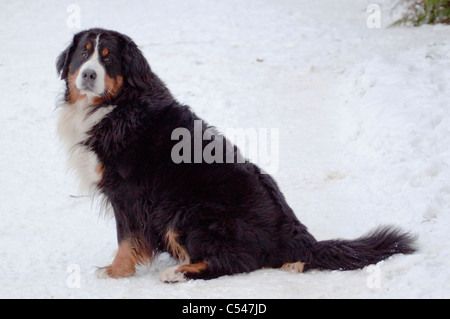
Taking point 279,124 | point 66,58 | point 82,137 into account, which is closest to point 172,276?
point 82,137

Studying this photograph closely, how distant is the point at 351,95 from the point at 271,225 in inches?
170

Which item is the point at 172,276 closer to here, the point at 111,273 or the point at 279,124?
the point at 111,273

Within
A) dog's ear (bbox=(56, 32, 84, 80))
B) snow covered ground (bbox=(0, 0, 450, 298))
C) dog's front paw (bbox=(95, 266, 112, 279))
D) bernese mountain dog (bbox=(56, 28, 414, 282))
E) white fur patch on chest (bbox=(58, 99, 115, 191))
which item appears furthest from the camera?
dog's ear (bbox=(56, 32, 84, 80))

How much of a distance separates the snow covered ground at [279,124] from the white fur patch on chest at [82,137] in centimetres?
61

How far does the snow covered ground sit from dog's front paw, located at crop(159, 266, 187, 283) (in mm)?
63

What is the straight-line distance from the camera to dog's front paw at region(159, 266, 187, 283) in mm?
3916

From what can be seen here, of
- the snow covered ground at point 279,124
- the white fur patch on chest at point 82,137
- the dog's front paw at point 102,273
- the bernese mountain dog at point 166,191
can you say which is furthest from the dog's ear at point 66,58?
the dog's front paw at point 102,273

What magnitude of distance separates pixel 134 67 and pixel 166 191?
1032 millimetres

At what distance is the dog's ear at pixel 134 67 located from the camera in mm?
4348

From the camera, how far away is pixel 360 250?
156 inches

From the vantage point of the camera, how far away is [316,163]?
650 centimetres

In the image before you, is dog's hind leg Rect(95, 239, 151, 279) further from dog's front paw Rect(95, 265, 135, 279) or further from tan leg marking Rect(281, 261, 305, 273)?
tan leg marking Rect(281, 261, 305, 273)

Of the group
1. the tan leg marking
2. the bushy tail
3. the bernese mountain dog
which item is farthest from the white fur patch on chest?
the bushy tail

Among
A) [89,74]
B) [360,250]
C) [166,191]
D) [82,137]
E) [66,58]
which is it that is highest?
[66,58]
